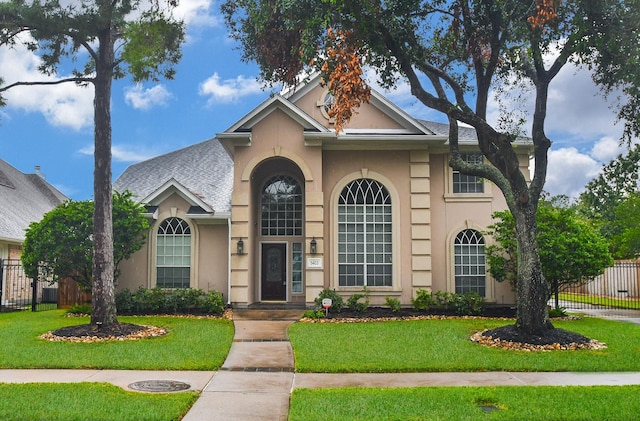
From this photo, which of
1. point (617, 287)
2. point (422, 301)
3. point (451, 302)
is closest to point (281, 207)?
point (422, 301)

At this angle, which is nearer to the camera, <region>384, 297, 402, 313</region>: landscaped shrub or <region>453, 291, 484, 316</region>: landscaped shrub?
<region>384, 297, 402, 313</region>: landscaped shrub

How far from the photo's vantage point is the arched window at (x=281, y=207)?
66.1ft

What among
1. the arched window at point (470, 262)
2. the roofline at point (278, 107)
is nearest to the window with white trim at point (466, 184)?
the arched window at point (470, 262)

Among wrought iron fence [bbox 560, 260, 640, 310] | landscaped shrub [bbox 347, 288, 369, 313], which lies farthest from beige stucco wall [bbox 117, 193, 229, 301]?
wrought iron fence [bbox 560, 260, 640, 310]

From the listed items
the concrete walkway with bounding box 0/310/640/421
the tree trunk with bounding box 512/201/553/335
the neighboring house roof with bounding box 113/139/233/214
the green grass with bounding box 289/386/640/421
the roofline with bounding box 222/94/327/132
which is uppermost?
the roofline with bounding box 222/94/327/132

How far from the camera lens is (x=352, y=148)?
62.0 ft

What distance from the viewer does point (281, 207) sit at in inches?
797

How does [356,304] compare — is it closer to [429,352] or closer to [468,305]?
[468,305]

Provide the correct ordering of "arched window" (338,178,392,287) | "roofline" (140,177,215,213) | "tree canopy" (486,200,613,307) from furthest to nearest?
"roofline" (140,177,215,213) → "arched window" (338,178,392,287) → "tree canopy" (486,200,613,307)

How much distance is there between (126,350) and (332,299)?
24.1ft

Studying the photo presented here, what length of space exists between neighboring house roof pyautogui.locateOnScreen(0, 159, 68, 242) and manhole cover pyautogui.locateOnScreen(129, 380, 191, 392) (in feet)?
57.9

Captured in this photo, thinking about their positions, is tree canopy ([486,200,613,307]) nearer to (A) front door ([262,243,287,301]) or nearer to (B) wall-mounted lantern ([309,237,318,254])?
(B) wall-mounted lantern ([309,237,318,254])

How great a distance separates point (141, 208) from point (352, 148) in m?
7.14

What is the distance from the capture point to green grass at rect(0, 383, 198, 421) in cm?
675
